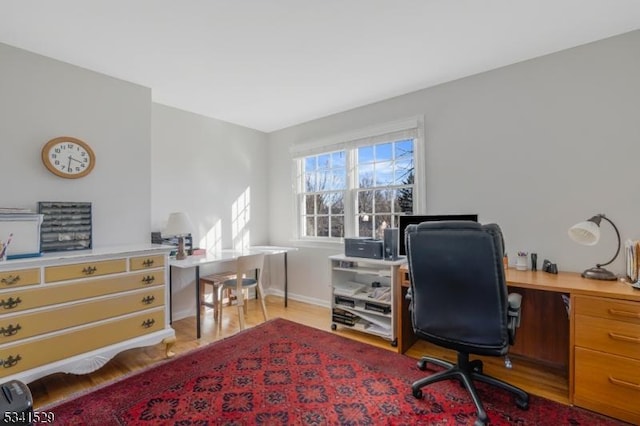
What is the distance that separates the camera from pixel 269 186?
463 centimetres

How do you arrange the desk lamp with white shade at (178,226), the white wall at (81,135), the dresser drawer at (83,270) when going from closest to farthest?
the dresser drawer at (83,270) → the white wall at (81,135) → the desk lamp with white shade at (178,226)

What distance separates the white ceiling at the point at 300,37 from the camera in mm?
1884

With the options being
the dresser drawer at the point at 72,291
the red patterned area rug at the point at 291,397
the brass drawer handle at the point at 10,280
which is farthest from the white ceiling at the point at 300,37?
the red patterned area rug at the point at 291,397

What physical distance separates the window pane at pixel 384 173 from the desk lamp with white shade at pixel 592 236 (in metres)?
1.70

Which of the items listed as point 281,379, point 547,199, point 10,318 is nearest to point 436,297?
point 281,379

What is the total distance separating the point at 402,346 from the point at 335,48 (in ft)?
8.27

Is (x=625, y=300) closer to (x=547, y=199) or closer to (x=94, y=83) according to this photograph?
(x=547, y=199)

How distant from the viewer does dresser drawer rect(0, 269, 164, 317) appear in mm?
1853

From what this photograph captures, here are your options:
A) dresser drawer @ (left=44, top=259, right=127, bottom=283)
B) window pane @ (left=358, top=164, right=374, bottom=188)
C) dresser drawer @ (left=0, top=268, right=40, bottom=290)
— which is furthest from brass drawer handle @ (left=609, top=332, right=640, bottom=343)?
dresser drawer @ (left=0, top=268, right=40, bottom=290)

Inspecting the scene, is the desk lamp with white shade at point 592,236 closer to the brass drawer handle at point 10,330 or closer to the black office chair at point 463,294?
the black office chair at point 463,294

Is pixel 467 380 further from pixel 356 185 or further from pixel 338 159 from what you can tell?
pixel 338 159

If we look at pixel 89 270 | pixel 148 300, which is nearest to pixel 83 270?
pixel 89 270

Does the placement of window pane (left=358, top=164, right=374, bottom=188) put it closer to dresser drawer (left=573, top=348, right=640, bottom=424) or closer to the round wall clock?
dresser drawer (left=573, top=348, right=640, bottom=424)

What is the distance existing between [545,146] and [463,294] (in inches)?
62.9
